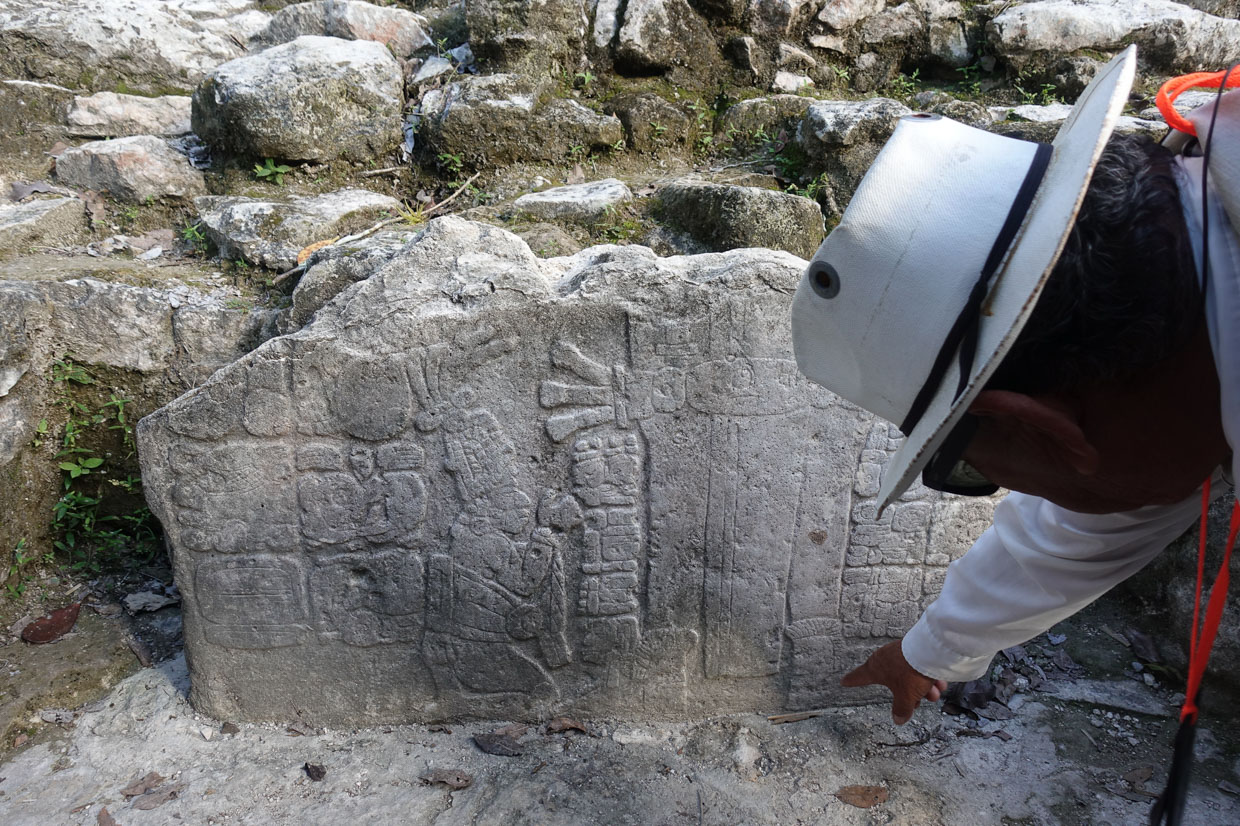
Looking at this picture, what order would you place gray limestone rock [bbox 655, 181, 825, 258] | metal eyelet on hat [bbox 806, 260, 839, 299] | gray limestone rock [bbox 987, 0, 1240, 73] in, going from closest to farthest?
metal eyelet on hat [bbox 806, 260, 839, 299] < gray limestone rock [bbox 655, 181, 825, 258] < gray limestone rock [bbox 987, 0, 1240, 73]

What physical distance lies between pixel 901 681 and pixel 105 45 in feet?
14.2

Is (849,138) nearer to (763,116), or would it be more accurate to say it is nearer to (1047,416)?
(763,116)

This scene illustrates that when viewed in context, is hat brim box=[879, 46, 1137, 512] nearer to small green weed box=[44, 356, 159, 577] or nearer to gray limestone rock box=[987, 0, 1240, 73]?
small green weed box=[44, 356, 159, 577]

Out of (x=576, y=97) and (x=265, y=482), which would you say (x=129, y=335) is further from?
(x=576, y=97)

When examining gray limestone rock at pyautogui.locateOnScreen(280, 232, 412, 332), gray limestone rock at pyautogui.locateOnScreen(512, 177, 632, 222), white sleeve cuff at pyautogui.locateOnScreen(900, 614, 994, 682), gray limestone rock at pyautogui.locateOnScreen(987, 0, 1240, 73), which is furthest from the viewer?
gray limestone rock at pyautogui.locateOnScreen(987, 0, 1240, 73)

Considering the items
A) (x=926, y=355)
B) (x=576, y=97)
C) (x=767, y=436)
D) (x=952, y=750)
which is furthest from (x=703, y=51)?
(x=926, y=355)

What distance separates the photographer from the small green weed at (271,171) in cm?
341

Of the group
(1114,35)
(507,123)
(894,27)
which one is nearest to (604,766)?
(507,123)

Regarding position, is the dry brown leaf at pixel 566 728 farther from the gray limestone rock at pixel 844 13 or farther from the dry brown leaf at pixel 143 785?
the gray limestone rock at pixel 844 13

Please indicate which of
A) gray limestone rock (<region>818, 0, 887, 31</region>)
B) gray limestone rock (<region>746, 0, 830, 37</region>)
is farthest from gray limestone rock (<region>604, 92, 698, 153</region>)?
gray limestone rock (<region>818, 0, 887, 31</region>)

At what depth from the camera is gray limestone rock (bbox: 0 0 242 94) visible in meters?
3.79

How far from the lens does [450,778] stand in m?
2.27

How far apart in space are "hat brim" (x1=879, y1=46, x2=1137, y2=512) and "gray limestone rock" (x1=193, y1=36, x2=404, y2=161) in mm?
3162

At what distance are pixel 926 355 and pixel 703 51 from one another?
11.8 feet
